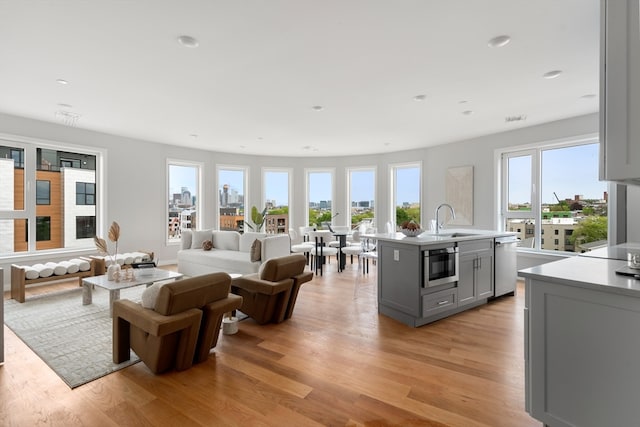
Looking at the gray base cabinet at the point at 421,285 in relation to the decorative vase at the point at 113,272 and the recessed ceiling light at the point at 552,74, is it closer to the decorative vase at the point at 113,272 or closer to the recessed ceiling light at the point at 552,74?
the recessed ceiling light at the point at 552,74

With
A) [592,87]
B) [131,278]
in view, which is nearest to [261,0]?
[131,278]

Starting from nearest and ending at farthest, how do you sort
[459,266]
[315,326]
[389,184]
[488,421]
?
[488,421]
[315,326]
[459,266]
[389,184]

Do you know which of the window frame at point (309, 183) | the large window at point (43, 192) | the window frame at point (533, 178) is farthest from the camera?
the window frame at point (309, 183)

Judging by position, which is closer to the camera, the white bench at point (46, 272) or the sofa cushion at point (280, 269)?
the sofa cushion at point (280, 269)

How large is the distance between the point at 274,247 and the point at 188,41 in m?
3.17

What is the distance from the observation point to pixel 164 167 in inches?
278

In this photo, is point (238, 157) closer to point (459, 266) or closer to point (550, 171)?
point (459, 266)

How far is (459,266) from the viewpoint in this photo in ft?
12.3

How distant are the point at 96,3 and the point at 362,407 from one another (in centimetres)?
338

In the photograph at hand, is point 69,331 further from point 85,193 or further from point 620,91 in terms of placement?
point 620,91

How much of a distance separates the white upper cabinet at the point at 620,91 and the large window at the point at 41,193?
719 centimetres

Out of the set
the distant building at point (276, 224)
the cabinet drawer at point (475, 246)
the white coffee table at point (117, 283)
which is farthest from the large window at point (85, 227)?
the cabinet drawer at point (475, 246)

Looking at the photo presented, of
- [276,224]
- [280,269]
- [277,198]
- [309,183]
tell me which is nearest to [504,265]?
[280,269]

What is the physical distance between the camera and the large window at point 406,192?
779 cm
